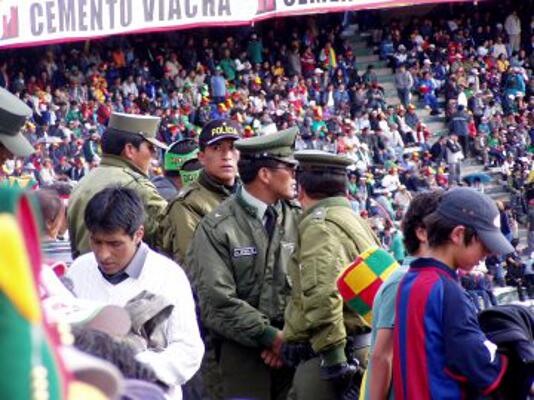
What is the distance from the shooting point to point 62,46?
1138 inches

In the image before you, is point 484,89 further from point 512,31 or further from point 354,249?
point 354,249

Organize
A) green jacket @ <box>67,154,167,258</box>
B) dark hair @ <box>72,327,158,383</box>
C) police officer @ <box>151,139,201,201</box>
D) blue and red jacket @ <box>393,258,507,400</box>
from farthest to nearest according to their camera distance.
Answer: police officer @ <box>151,139,201,201</box> < green jacket @ <box>67,154,167,258</box> < blue and red jacket @ <box>393,258,507,400</box> < dark hair @ <box>72,327,158,383</box>

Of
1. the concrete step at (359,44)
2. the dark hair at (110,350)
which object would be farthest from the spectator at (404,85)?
the dark hair at (110,350)

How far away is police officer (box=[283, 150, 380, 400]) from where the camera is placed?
4.86m

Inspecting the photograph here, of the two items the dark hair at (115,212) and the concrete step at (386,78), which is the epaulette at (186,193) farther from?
the concrete step at (386,78)

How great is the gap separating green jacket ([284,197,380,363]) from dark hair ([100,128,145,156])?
1135mm

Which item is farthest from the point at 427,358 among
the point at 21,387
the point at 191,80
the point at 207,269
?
the point at 191,80

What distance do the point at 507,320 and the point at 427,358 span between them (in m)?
0.27

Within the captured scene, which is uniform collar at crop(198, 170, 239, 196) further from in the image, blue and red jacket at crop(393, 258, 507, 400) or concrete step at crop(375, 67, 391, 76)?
concrete step at crop(375, 67, 391, 76)

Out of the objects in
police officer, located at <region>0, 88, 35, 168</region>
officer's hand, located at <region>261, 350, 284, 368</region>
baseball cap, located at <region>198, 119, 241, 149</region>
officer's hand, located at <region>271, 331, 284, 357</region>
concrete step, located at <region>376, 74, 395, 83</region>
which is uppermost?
police officer, located at <region>0, 88, 35, 168</region>

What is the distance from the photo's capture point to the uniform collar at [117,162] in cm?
589

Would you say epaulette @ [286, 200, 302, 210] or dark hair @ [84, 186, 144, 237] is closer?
dark hair @ [84, 186, 144, 237]

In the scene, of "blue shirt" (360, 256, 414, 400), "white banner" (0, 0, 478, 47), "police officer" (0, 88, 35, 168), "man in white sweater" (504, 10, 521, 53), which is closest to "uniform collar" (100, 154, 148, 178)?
"police officer" (0, 88, 35, 168)

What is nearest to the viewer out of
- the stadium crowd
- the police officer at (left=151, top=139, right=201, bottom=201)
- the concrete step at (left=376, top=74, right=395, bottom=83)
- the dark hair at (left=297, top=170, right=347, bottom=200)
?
the dark hair at (left=297, top=170, right=347, bottom=200)
